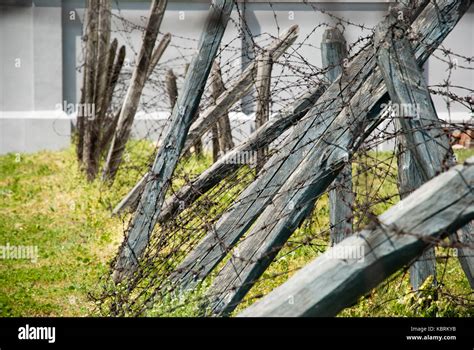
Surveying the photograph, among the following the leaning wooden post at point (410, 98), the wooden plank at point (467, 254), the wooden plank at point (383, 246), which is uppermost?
the leaning wooden post at point (410, 98)

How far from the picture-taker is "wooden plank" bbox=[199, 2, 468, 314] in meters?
4.78

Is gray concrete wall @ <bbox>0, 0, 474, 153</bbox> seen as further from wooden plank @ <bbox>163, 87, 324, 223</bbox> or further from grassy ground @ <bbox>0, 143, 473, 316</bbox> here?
wooden plank @ <bbox>163, 87, 324, 223</bbox>

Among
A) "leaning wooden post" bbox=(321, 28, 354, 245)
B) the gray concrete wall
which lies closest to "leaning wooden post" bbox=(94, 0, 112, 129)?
"leaning wooden post" bbox=(321, 28, 354, 245)

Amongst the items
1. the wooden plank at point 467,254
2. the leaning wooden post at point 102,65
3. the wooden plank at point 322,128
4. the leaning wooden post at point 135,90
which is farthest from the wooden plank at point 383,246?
the leaning wooden post at point 102,65

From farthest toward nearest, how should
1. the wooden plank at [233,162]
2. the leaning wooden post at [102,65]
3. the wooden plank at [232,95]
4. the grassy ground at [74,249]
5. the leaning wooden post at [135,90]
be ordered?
1. the leaning wooden post at [102,65]
2. the leaning wooden post at [135,90]
3. the wooden plank at [232,95]
4. the wooden plank at [233,162]
5. the grassy ground at [74,249]

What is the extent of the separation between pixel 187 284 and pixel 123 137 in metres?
5.37

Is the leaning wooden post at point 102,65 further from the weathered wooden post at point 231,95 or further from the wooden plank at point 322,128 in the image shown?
the wooden plank at point 322,128

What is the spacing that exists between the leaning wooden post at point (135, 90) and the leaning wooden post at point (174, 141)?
2719 mm

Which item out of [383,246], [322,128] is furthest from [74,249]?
[383,246]

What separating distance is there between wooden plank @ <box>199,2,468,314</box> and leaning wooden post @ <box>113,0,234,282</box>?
108 cm

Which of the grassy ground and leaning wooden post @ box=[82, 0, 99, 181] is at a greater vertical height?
leaning wooden post @ box=[82, 0, 99, 181]

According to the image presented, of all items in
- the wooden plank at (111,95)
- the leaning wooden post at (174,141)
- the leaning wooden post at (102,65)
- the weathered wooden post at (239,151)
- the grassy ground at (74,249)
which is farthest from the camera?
the wooden plank at (111,95)

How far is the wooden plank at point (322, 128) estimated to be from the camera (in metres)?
4.76
